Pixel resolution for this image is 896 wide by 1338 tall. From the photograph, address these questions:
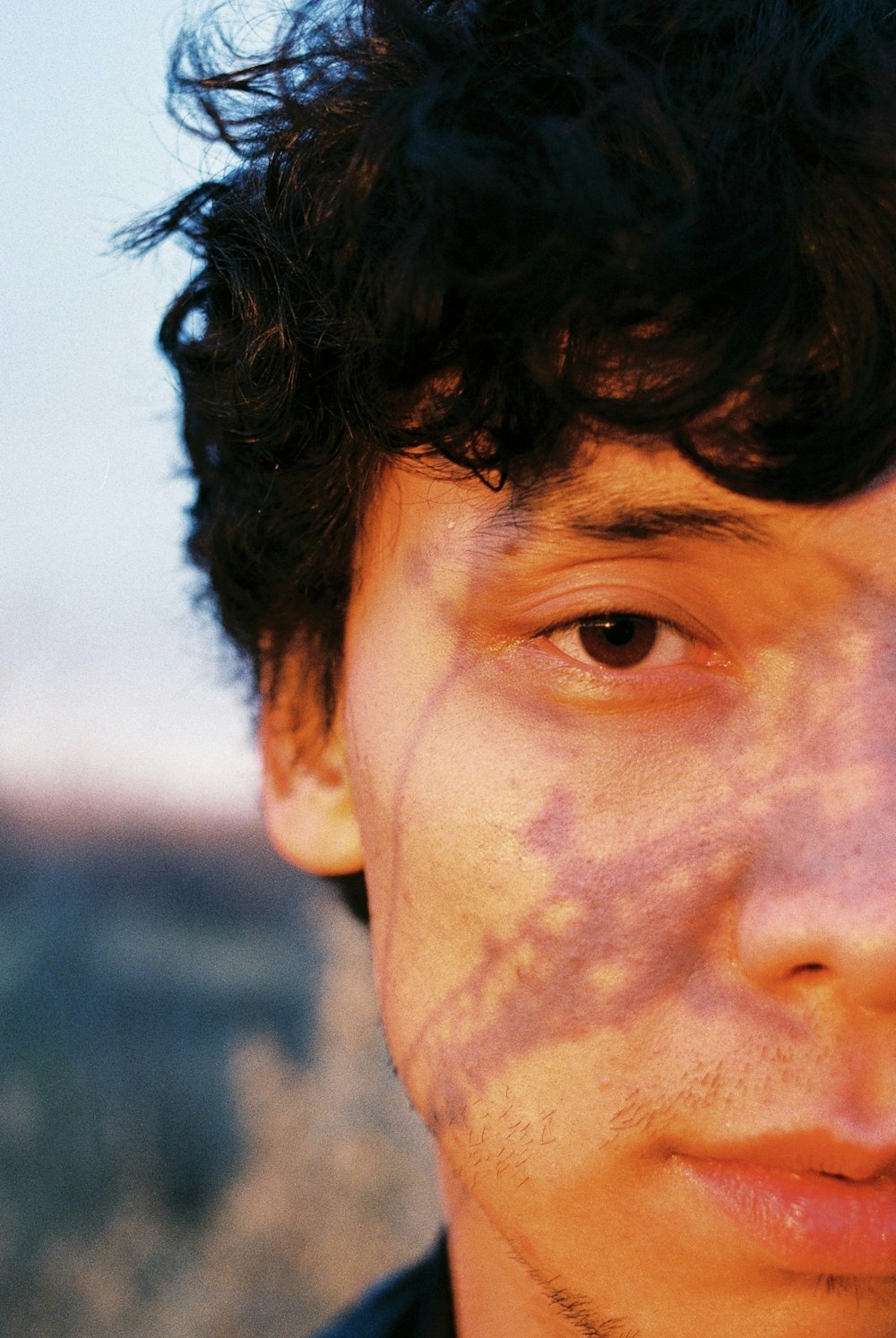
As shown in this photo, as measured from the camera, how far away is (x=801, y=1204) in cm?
147

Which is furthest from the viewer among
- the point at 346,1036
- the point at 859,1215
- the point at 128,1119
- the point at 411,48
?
the point at 346,1036

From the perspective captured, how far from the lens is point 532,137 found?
5.01 feet

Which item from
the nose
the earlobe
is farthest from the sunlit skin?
the earlobe

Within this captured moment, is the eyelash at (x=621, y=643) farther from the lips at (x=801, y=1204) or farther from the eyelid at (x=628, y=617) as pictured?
the lips at (x=801, y=1204)

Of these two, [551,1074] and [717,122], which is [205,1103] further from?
[717,122]

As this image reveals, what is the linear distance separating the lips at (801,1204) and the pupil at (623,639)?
0.65 meters

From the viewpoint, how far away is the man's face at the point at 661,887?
4.57 feet

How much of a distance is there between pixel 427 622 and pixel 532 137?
69 cm

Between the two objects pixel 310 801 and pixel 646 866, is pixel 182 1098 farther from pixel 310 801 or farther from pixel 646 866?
pixel 646 866

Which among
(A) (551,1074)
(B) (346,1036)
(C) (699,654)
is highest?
Result: (C) (699,654)

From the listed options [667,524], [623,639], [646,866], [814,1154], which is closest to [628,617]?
[623,639]

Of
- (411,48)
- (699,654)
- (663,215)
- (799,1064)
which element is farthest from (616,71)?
(799,1064)

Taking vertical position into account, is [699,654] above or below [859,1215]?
above

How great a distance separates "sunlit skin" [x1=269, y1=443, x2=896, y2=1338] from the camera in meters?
1.39
